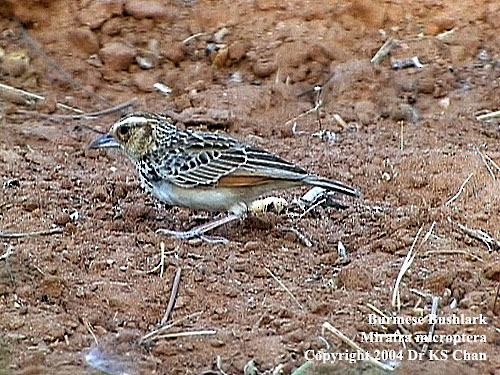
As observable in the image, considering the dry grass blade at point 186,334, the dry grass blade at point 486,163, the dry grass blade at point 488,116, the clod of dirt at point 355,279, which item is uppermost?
the dry grass blade at point 186,334

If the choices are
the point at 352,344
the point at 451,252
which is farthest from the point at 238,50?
the point at 352,344

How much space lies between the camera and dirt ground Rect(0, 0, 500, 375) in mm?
6402

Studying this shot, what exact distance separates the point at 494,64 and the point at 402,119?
1252mm

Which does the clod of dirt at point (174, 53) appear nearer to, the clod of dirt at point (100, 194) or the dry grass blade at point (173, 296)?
the clod of dirt at point (100, 194)

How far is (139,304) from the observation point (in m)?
6.78

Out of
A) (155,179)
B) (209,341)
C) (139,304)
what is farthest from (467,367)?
(155,179)

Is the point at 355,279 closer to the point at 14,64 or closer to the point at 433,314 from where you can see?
the point at 433,314

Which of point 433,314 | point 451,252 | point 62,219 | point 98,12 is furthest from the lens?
point 98,12

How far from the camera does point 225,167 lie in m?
8.23

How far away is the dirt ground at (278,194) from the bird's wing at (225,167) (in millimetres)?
306

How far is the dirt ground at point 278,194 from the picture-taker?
6402 mm

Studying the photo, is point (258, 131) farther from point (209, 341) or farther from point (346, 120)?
point (209, 341)

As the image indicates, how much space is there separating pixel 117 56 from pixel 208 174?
3.50 metres

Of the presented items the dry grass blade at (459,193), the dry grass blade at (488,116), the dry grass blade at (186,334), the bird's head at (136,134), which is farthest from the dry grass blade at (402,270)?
the dry grass blade at (488,116)
